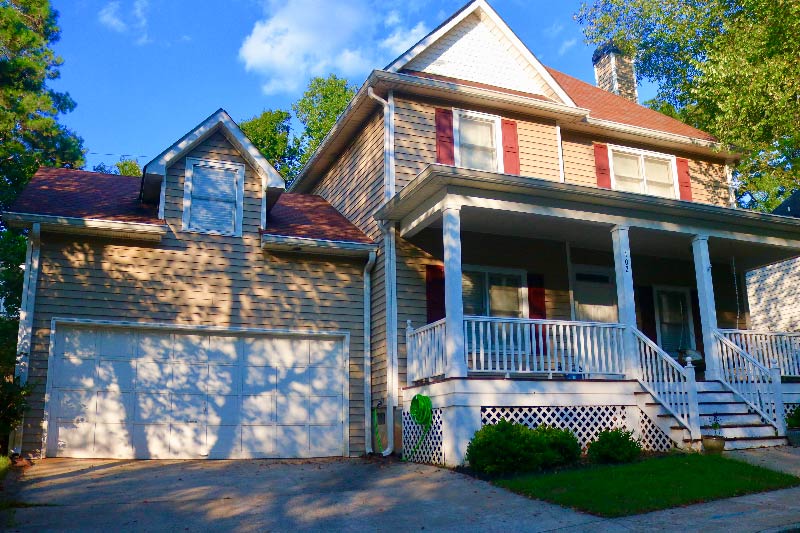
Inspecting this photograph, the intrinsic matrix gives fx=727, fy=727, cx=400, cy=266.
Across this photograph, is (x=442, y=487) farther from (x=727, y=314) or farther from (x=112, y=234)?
(x=727, y=314)

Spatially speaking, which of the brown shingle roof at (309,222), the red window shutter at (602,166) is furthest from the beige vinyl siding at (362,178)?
the red window shutter at (602,166)

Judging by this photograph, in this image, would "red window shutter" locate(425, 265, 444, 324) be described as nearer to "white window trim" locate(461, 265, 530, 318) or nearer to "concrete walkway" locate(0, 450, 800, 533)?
"white window trim" locate(461, 265, 530, 318)

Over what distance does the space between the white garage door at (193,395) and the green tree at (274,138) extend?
20853 millimetres

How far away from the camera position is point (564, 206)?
12.4 m

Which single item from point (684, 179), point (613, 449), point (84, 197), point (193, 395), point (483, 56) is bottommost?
point (613, 449)

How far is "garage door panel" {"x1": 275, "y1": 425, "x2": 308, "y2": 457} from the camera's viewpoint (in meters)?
12.8

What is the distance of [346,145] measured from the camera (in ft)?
54.5

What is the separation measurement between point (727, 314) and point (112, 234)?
531 inches

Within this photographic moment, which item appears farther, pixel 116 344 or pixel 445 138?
pixel 445 138

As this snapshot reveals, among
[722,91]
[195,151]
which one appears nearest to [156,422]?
[195,151]

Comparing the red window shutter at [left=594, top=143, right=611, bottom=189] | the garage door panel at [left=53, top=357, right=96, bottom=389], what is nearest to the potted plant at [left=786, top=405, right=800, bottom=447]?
the red window shutter at [left=594, top=143, right=611, bottom=189]

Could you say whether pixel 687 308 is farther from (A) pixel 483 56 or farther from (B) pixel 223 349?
(B) pixel 223 349

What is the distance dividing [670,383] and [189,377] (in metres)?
7.96

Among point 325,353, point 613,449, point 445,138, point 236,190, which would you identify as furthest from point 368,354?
point 613,449
